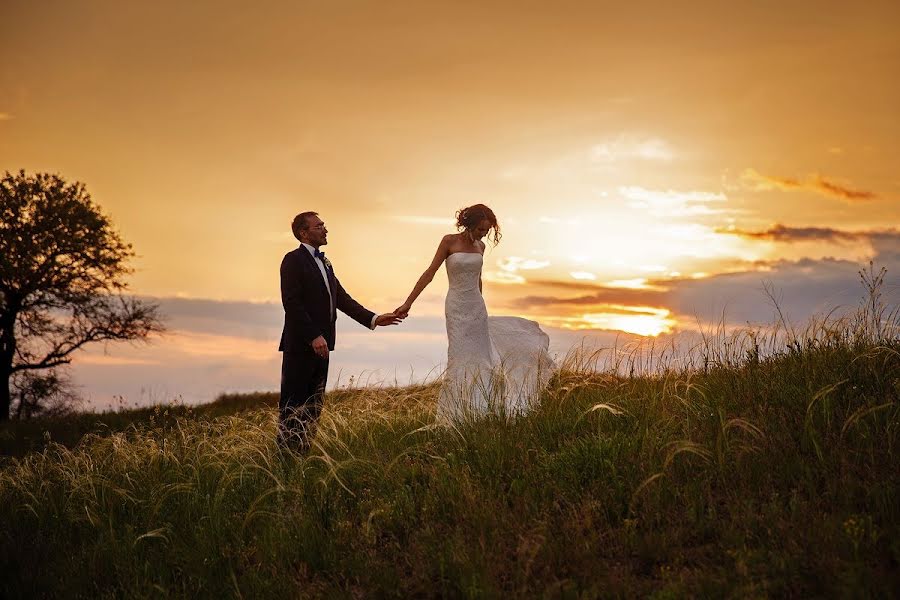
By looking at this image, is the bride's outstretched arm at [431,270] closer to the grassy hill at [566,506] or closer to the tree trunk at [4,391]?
the grassy hill at [566,506]

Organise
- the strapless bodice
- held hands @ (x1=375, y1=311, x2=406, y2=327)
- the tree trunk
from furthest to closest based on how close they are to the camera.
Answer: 1. the tree trunk
2. held hands @ (x1=375, y1=311, x2=406, y2=327)
3. the strapless bodice

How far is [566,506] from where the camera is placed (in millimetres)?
6301

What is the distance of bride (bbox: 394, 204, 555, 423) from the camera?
9953 millimetres

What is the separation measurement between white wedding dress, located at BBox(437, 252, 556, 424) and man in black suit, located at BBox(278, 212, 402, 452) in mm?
1792

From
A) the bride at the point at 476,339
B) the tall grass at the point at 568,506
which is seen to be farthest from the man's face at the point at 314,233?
the tall grass at the point at 568,506

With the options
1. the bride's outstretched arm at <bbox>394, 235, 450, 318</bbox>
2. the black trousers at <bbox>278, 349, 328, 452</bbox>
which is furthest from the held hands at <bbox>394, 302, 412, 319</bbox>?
the black trousers at <bbox>278, 349, 328, 452</bbox>

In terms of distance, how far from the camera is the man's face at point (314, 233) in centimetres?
1069

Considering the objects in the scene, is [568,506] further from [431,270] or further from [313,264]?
[313,264]

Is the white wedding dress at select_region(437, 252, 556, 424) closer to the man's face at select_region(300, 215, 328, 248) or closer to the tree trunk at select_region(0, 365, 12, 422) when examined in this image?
the man's face at select_region(300, 215, 328, 248)

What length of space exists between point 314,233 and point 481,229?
2.42 m

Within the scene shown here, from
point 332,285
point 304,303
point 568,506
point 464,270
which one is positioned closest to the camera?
point 568,506

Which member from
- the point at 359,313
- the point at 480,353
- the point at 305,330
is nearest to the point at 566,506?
the point at 480,353

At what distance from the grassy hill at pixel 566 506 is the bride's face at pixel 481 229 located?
2.54 meters

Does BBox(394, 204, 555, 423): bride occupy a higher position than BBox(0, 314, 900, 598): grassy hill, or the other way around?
BBox(394, 204, 555, 423): bride
